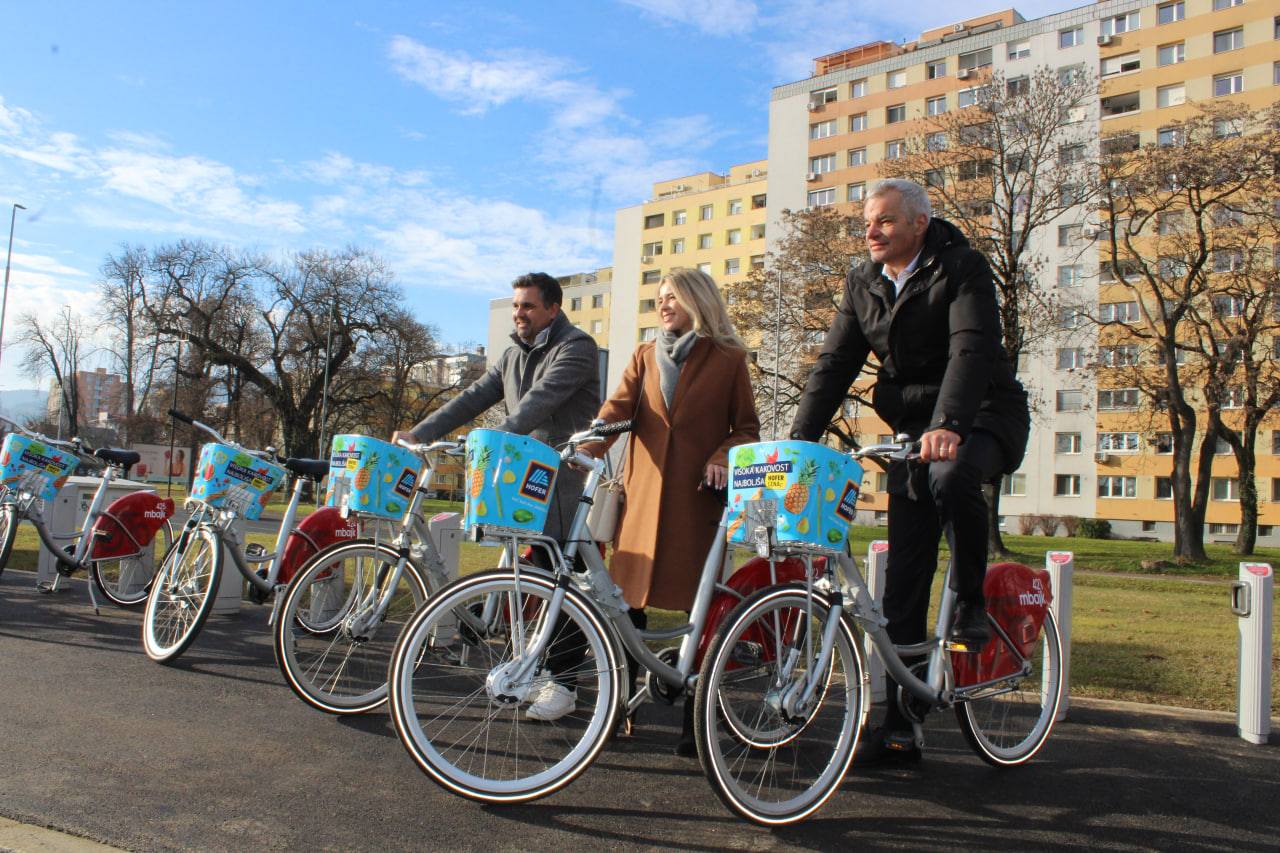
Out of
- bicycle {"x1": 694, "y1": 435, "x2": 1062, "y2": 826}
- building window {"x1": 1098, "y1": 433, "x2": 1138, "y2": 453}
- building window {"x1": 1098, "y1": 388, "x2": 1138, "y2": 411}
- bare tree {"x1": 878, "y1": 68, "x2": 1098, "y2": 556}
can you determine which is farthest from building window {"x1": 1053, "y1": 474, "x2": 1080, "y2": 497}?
bicycle {"x1": 694, "y1": 435, "x2": 1062, "y2": 826}

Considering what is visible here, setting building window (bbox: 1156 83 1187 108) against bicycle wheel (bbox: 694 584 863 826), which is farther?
building window (bbox: 1156 83 1187 108)

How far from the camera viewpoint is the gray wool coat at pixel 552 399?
4684 millimetres

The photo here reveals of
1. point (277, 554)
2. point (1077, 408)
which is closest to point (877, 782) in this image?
point (277, 554)

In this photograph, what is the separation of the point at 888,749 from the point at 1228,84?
5682 cm

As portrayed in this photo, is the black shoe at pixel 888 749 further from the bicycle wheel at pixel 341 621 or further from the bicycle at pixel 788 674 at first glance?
the bicycle wheel at pixel 341 621

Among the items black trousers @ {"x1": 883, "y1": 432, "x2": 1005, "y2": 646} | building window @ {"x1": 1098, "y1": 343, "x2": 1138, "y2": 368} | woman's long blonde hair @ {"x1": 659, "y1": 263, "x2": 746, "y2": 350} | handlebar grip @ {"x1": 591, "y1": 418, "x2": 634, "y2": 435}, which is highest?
building window @ {"x1": 1098, "y1": 343, "x2": 1138, "y2": 368}

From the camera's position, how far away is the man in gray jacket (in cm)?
472

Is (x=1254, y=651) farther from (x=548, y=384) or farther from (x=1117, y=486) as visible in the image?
(x=1117, y=486)

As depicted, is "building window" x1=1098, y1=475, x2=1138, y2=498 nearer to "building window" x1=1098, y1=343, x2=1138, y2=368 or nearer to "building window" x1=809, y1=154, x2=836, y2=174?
A: "building window" x1=809, y1=154, x2=836, y2=174

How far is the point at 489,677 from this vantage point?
3.25 m

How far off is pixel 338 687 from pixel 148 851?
1.71 meters

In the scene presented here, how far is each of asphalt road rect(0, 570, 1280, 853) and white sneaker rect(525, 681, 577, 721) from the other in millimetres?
279

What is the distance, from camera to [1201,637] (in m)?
8.30

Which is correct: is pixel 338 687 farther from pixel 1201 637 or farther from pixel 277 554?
pixel 1201 637
